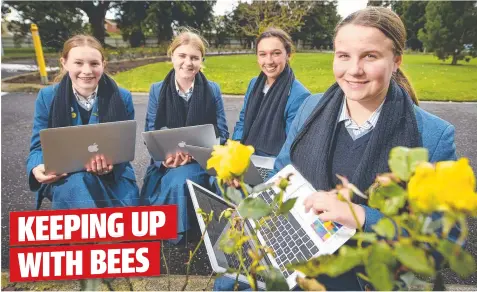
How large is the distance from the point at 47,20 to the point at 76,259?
34.3 inches

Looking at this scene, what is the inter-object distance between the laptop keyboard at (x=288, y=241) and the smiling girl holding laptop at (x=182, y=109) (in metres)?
0.60

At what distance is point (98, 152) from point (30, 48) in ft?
1.65

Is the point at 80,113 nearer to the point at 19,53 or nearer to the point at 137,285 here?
the point at 19,53

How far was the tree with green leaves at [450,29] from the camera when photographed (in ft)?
3.58

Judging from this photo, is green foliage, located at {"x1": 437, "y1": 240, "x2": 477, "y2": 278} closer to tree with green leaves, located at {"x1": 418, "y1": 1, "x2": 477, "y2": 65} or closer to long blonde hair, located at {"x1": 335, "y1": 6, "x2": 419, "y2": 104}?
long blonde hair, located at {"x1": 335, "y1": 6, "x2": 419, "y2": 104}

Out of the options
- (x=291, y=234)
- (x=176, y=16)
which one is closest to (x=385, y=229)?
(x=291, y=234)

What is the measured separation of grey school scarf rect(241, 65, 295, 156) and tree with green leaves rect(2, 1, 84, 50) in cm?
71

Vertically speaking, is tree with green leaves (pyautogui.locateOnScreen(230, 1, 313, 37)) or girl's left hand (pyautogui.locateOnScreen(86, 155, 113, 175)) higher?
tree with green leaves (pyautogui.locateOnScreen(230, 1, 313, 37))

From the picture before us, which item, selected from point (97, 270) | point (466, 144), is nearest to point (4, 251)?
point (97, 270)

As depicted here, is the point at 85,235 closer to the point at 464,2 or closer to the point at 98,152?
the point at 98,152

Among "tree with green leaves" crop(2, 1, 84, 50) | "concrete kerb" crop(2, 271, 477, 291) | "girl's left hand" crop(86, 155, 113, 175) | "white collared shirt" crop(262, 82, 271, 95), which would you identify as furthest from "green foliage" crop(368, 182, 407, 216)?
"tree with green leaves" crop(2, 1, 84, 50)

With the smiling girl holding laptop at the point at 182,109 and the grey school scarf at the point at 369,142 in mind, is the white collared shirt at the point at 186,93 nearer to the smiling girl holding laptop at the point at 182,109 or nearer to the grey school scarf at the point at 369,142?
the smiling girl holding laptop at the point at 182,109

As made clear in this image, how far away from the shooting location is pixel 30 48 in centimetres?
133

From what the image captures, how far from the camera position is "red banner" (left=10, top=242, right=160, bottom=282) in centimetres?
96
